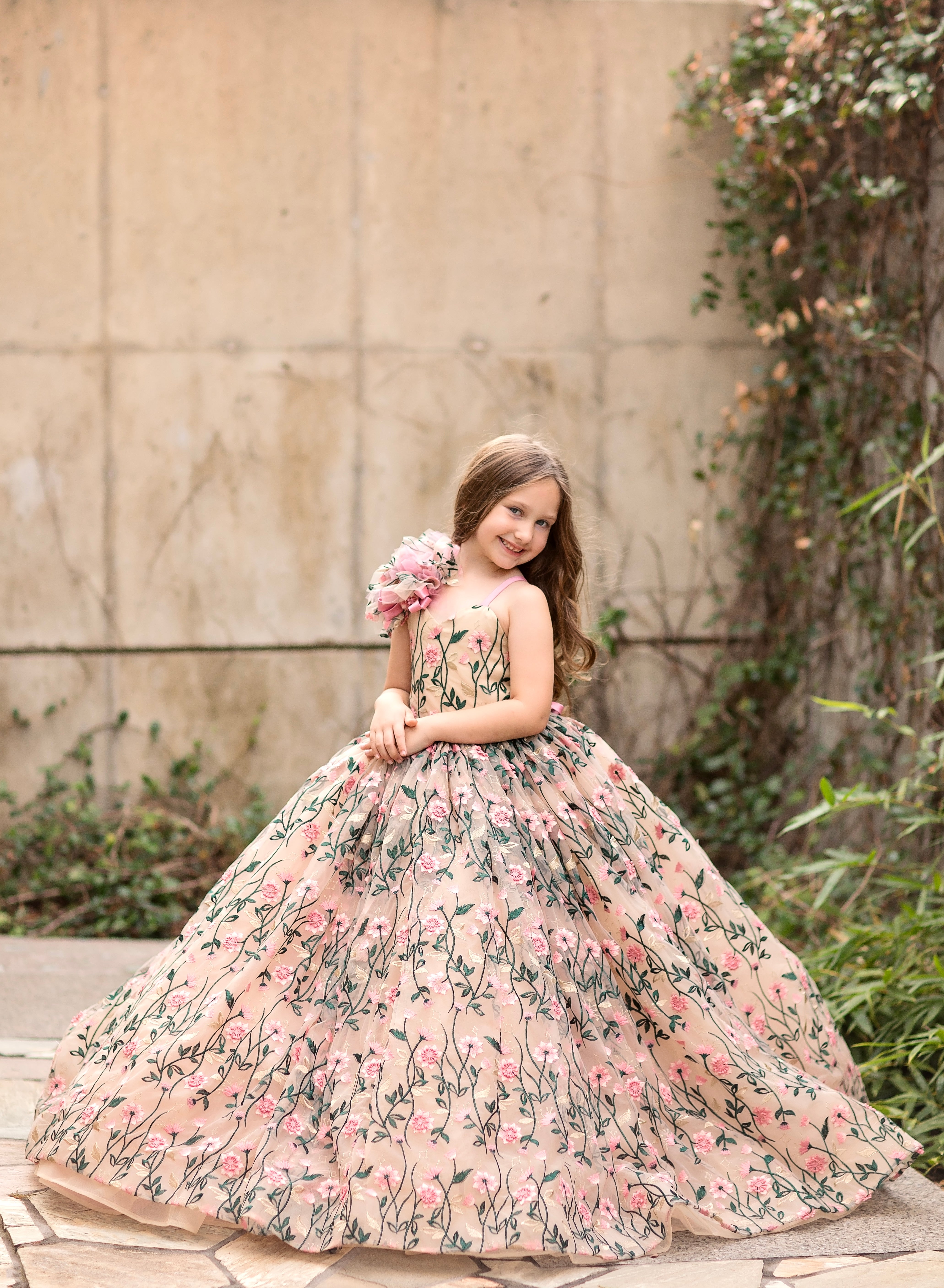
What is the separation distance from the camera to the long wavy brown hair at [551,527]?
2.23 m

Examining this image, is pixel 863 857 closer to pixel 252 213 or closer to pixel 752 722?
pixel 752 722

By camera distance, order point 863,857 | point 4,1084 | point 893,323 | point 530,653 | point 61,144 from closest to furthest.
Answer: point 530,653 → point 4,1084 → point 863,857 → point 893,323 → point 61,144

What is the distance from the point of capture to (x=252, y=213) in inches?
168

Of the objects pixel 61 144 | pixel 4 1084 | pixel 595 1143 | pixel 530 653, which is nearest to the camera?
pixel 595 1143

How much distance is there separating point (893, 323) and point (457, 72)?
181 centimetres

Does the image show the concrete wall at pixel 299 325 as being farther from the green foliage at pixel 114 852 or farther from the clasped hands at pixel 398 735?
the clasped hands at pixel 398 735

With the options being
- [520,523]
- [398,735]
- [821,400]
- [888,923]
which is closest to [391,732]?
[398,735]

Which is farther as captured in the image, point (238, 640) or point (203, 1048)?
point (238, 640)

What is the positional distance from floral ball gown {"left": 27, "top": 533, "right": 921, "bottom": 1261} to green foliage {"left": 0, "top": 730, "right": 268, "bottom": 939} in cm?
186

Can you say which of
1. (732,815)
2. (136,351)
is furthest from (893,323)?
(136,351)

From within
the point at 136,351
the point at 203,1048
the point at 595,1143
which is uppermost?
the point at 136,351

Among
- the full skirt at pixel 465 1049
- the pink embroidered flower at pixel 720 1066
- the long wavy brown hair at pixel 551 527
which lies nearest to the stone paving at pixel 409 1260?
the full skirt at pixel 465 1049

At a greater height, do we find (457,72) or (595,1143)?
(457,72)
